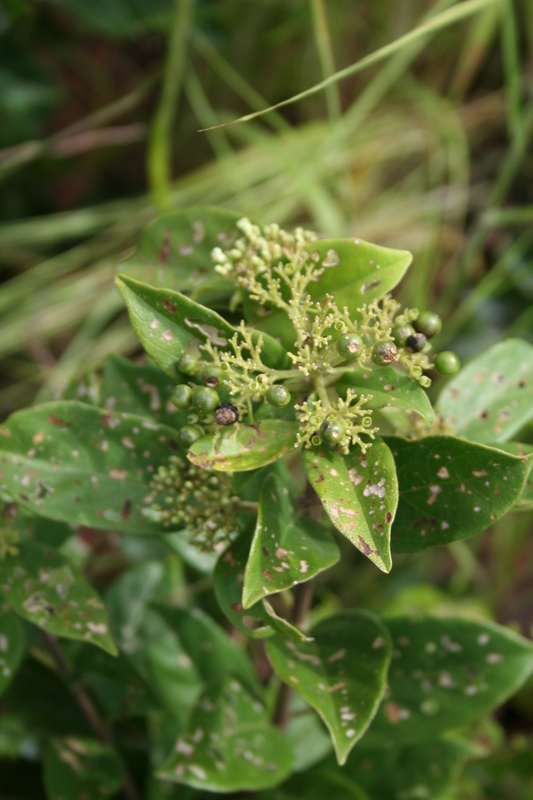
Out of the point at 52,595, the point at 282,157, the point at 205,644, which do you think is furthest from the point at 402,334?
Result: the point at 282,157

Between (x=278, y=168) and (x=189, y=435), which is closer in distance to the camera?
(x=189, y=435)

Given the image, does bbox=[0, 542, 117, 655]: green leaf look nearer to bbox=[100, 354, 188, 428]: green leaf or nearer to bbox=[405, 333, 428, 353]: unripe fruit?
bbox=[100, 354, 188, 428]: green leaf

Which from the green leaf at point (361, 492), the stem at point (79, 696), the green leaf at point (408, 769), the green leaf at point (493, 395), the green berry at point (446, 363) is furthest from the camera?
the green leaf at point (408, 769)

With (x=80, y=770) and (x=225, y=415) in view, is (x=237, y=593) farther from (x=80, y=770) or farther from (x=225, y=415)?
(x=80, y=770)

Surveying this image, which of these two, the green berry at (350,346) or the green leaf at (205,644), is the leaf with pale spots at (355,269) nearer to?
the green berry at (350,346)

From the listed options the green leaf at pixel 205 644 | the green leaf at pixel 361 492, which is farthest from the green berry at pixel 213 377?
the green leaf at pixel 205 644
